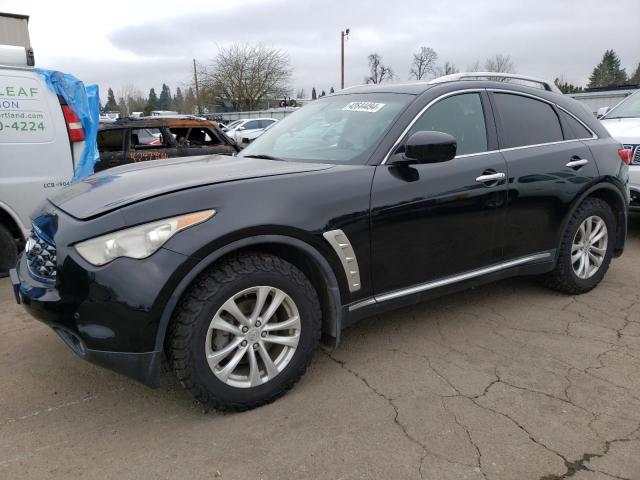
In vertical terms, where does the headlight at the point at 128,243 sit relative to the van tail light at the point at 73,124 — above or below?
below

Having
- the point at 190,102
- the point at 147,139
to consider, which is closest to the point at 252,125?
the point at 147,139

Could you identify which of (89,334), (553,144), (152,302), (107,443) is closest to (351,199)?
(152,302)

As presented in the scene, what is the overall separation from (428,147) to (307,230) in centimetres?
86

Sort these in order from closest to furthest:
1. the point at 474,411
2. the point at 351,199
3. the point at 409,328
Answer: the point at 474,411
the point at 351,199
the point at 409,328

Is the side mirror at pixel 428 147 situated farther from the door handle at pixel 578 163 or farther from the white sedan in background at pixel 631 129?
the white sedan in background at pixel 631 129

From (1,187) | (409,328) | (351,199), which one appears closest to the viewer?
(351,199)

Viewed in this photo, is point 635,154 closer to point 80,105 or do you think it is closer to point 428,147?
point 428,147

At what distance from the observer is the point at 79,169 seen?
508 cm

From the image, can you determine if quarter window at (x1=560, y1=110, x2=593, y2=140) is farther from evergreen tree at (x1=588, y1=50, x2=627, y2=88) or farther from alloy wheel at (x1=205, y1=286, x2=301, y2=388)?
evergreen tree at (x1=588, y1=50, x2=627, y2=88)

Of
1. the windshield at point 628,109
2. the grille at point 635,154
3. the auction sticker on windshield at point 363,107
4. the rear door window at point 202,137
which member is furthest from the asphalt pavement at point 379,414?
the rear door window at point 202,137

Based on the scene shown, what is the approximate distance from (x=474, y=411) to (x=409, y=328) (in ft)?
3.52

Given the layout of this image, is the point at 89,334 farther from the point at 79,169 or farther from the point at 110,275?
the point at 79,169

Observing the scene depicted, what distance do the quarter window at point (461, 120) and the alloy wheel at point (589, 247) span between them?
1.25 meters

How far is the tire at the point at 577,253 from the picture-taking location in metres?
3.95
